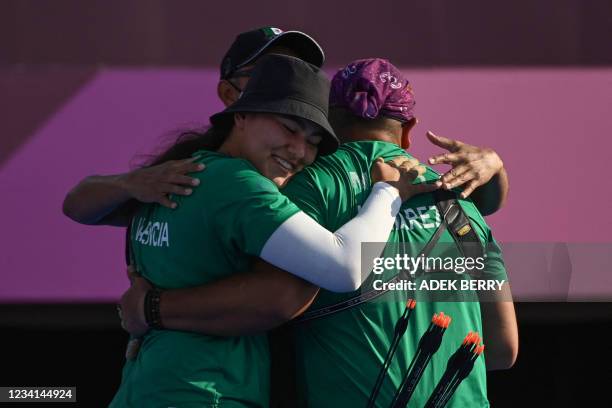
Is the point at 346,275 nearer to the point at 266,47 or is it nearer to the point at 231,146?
the point at 231,146

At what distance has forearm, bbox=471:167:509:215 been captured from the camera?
257 cm

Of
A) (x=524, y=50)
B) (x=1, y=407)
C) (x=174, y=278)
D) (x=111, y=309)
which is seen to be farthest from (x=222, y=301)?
(x=524, y=50)

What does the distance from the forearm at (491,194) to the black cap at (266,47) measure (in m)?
0.58

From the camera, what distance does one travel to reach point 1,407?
3.73m

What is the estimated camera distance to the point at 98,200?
7.70ft

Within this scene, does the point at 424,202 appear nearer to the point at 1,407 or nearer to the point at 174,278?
the point at 174,278

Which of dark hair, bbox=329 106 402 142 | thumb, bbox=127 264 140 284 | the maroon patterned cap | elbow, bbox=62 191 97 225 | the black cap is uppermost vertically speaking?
the black cap

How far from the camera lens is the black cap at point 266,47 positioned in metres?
2.49

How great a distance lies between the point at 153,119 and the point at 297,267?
273 centimetres

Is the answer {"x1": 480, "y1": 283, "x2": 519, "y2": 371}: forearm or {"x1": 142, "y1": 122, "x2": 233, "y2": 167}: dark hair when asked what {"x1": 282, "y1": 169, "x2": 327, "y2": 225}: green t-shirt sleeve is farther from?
{"x1": 480, "y1": 283, "x2": 519, "y2": 371}: forearm

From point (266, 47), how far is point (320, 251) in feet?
2.79

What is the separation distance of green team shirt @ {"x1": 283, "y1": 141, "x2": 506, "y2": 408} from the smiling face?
0.07 meters

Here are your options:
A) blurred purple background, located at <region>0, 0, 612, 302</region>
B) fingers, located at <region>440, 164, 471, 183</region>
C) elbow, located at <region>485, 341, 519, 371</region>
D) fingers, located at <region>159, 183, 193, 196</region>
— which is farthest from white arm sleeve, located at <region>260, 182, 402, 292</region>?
blurred purple background, located at <region>0, 0, 612, 302</region>

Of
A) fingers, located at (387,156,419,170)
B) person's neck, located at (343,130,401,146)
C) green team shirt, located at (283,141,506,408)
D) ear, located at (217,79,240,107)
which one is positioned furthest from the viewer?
ear, located at (217,79,240,107)
